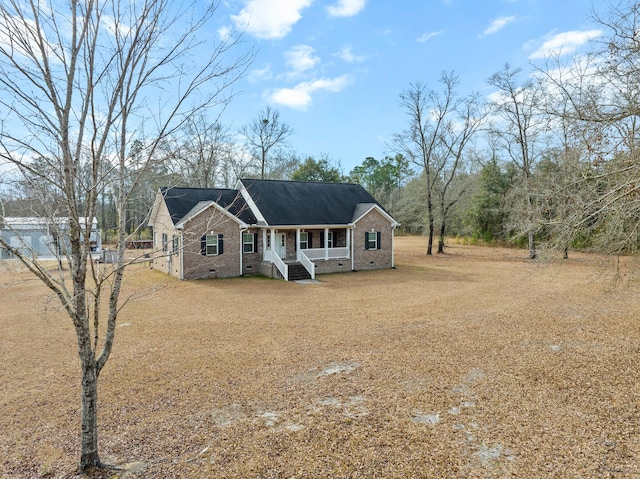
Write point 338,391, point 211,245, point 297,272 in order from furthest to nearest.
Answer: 1. point 297,272
2. point 211,245
3. point 338,391

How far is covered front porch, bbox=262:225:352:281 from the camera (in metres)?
20.2

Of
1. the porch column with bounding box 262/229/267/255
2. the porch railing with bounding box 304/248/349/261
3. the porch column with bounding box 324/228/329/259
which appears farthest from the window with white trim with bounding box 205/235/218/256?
the porch column with bounding box 324/228/329/259

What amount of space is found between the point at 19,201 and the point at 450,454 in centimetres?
601

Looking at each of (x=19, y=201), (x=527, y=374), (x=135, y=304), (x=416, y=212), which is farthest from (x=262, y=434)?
(x=416, y=212)

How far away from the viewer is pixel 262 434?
5297 mm

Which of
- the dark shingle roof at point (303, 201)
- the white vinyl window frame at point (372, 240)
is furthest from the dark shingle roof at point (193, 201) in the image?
the white vinyl window frame at point (372, 240)

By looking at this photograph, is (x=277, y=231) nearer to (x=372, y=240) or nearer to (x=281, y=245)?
(x=281, y=245)

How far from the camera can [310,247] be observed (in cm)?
2242

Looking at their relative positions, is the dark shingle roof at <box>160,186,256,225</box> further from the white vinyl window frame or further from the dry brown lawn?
the dry brown lawn

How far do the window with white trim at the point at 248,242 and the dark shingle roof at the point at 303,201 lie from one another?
1.41 m

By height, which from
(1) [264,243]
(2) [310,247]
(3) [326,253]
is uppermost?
(1) [264,243]

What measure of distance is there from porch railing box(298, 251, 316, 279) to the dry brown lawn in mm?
6263

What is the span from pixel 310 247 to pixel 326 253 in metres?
1.53

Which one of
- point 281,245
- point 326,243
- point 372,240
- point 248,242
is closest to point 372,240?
point 372,240
